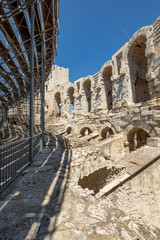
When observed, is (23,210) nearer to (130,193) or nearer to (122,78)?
(130,193)

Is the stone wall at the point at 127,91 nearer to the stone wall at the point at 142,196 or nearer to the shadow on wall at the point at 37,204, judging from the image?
the stone wall at the point at 142,196

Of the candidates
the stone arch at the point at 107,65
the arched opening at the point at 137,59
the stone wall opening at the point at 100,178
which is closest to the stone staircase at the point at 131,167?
the stone wall opening at the point at 100,178

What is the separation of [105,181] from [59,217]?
116 inches

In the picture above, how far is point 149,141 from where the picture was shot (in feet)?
19.0

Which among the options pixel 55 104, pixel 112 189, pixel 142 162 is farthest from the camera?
pixel 55 104

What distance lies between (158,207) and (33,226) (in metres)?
4.95

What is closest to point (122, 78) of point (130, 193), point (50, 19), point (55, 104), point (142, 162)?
point (50, 19)

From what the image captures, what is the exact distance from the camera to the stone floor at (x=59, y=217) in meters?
1.22

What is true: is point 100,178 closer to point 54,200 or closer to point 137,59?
point 54,200

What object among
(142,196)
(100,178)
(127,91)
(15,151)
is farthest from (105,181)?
(127,91)

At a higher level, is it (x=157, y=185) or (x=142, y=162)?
(x=142, y=162)

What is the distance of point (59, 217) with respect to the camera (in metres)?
1.45

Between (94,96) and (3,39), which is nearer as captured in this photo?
(3,39)

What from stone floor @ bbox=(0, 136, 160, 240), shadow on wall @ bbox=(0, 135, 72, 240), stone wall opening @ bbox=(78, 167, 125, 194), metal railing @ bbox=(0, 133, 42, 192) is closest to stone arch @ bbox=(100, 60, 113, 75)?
stone wall opening @ bbox=(78, 167, 125, 194)
